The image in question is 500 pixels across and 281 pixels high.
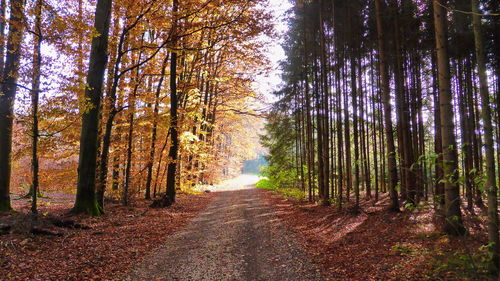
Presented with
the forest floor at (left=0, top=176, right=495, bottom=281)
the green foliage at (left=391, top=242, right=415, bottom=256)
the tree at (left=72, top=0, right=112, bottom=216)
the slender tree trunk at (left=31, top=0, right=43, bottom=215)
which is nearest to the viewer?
the forest floor at (left=0, top=176, right=495, bottom=281)

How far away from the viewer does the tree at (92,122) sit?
10.3m

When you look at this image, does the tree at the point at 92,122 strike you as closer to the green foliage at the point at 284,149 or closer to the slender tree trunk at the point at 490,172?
the slender tree trunk at the point at 490,172

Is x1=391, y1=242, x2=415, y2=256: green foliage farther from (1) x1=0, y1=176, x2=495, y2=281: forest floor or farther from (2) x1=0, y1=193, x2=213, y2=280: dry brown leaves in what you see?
(2) x1=0, y1=193, x2=213, y2=280: dry brown leaves

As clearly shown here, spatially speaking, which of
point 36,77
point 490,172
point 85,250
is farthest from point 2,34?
point 490,172

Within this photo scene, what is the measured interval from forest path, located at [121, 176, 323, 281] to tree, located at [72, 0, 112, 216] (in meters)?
3.94

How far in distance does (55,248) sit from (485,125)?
8899 millimetres

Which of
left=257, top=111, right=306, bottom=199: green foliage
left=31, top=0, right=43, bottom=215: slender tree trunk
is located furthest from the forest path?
left=257, top=111, right=306, bottom=199: green foliage

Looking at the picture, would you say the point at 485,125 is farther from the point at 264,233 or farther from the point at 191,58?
the point at 191,58

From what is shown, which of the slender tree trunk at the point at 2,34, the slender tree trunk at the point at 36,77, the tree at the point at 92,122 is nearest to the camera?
the slender tree trunk at the point at 36,77

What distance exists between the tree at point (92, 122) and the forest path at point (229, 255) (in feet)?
12.9

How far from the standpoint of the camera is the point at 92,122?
411 inches

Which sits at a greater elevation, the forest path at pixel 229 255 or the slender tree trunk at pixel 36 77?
the slender tree trunk at pixel 36 77

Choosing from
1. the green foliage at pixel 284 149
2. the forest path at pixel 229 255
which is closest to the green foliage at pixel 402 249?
the forest path at pixel 229 255

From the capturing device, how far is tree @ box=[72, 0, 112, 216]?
10.3 meters
